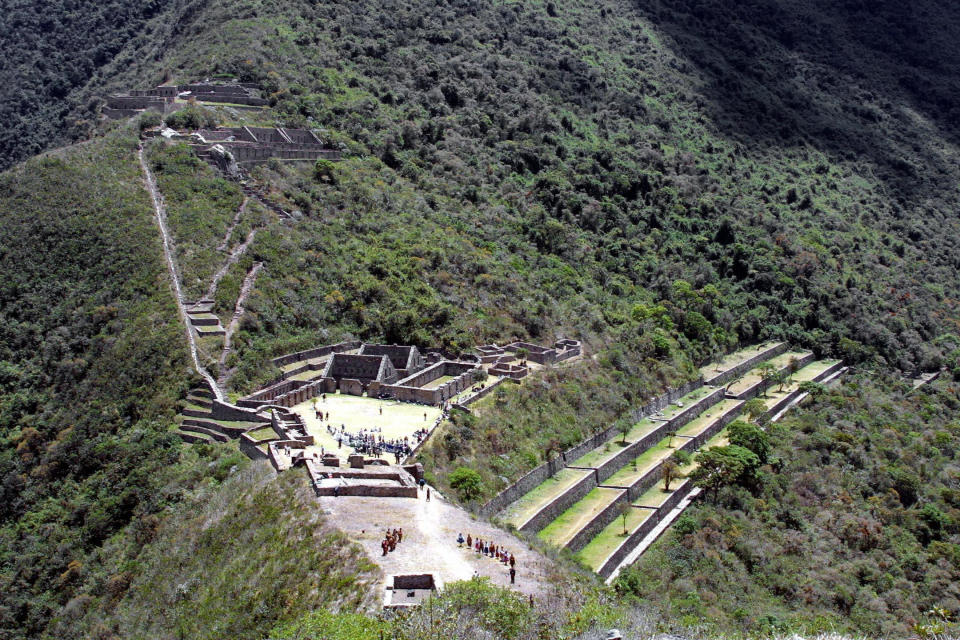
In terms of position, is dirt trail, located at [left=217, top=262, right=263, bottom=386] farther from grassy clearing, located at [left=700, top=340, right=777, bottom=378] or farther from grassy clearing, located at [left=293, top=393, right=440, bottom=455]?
grassy clearing, located at [left=700, top=340, right=777, bottom=378]

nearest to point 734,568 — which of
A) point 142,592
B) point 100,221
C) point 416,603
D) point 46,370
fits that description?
point 416,603

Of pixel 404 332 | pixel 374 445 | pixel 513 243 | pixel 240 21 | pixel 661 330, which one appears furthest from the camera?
pixel 240 21

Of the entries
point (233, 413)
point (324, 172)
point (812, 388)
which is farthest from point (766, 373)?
point (233, 413)

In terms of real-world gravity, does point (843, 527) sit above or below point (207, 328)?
below

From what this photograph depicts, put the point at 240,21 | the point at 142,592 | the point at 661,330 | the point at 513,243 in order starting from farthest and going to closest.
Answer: the point at 240,21 < the point at 513,243 < the point at 661,330 < the point at 142,592

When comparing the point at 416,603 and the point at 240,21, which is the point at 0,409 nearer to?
the point at 416,603

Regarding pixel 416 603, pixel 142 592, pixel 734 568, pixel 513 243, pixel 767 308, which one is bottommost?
pixel 767 308
